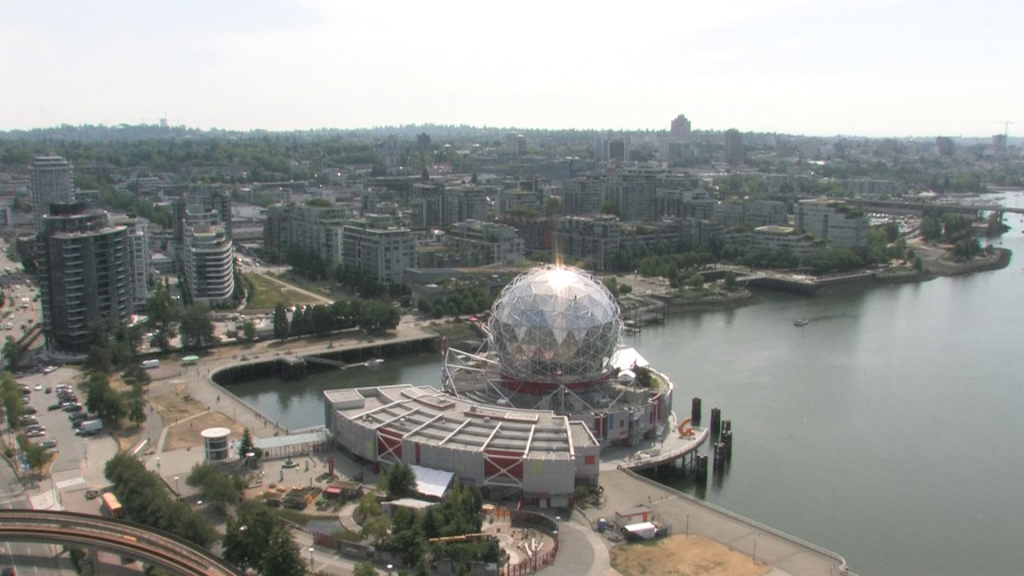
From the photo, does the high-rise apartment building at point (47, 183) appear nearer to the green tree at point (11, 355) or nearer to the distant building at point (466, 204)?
the distant building at point (466, 204)

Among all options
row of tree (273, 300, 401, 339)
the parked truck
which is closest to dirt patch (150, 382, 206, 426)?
the parked truck

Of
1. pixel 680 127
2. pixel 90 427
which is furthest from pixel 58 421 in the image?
pixel 680 127

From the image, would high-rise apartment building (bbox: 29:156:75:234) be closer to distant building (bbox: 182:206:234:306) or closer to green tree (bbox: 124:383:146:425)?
distant building (bbox: 182:206:234:306)

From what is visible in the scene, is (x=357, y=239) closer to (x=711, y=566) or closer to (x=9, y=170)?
(x=711, y=566)

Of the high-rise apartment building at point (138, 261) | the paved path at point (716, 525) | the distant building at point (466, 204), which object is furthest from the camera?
the distant building at point (466, 204)

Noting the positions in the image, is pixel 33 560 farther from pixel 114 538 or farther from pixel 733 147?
pixel 733 147

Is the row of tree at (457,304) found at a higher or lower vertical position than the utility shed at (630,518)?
higher

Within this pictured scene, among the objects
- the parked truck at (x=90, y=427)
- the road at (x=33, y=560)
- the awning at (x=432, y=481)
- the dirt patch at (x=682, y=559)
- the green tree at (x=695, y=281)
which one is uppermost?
the green tree at (x=695, y=281)

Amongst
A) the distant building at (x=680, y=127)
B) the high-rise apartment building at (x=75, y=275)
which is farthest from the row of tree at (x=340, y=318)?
the distant building at (x=680, y=127)
